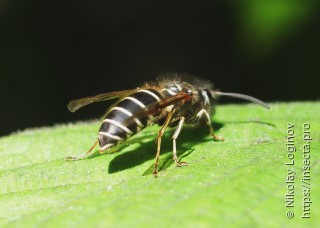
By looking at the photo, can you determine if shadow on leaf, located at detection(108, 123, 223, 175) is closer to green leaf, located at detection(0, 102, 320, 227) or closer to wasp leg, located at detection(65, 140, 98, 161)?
green leaf, located at detection(0, 102, 320, 227)

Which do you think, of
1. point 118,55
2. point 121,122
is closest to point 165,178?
point 121,122

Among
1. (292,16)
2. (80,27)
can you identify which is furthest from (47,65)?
(292,16)

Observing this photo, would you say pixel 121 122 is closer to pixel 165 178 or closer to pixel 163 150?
pixel 165 178

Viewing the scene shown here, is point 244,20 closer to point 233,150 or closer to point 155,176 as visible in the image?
point 233,150

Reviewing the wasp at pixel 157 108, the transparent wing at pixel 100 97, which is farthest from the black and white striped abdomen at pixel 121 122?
the transparent wing at pixel 100 97

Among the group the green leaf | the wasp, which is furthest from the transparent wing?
the green leaf

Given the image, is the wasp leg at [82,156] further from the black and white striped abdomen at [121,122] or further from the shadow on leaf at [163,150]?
the black and white striped abdomen at [121,122]

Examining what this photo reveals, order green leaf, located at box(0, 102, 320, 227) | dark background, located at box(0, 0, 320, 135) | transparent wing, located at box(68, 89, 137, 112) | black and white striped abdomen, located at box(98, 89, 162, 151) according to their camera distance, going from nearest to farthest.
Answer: green leaf, located at box(0, 102, 320, 227) → black and white striped abdomen, located at box(98, 89, 162, 151) → transparent wing, located at box(68, 89, 137, 112) → dark background, located at box(0, 0, 320, 135)
